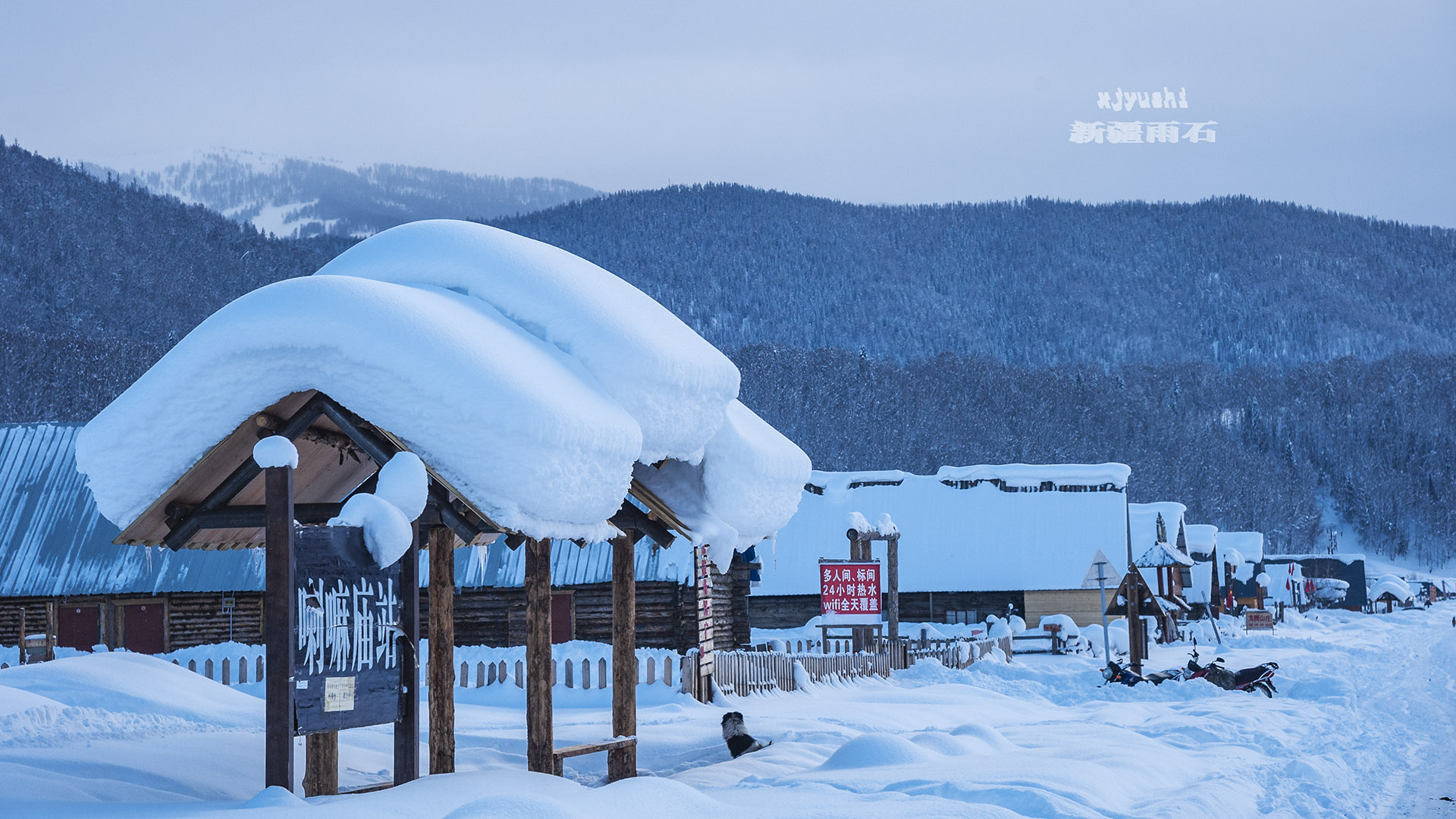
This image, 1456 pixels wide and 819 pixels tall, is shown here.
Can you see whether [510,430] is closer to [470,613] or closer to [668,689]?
[668,689]

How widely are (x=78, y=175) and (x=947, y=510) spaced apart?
155235 mm

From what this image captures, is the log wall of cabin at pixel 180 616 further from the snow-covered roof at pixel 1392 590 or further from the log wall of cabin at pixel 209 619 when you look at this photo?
the snow-covered roof at pixel 1392 590

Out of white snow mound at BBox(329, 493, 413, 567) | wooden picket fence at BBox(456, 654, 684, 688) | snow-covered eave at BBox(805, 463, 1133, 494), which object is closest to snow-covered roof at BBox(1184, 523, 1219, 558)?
snow-covered eave at BBox(805, 463, 1133, 494)

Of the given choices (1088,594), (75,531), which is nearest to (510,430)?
(75,531)

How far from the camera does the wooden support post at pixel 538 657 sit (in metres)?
10.8

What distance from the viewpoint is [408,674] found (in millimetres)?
9406

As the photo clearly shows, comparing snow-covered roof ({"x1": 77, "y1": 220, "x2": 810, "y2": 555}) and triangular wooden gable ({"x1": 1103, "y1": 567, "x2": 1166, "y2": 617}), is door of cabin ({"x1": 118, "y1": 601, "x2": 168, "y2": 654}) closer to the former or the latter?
snow-covered roof ({"x1": 77, "y1": 220, "x2": 810, "y2": 555})

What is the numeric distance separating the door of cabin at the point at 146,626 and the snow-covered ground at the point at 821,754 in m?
11.4

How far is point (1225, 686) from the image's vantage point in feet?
74.2

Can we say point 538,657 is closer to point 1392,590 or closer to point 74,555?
point 74,555

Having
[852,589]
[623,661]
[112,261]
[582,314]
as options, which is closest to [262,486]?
[582,314]

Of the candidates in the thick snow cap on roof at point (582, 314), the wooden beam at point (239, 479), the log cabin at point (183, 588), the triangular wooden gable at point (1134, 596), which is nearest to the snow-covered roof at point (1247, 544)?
the triangular wooden gable at point (1134, 596)

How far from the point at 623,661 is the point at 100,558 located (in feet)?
64.9

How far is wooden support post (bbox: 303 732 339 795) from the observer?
9.45m
